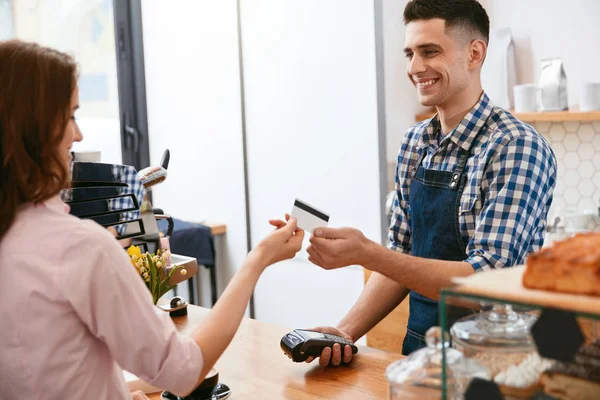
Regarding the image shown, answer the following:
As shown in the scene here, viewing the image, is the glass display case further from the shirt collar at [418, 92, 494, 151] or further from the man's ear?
the man's ear

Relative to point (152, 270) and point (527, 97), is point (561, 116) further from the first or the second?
point (152, 270)

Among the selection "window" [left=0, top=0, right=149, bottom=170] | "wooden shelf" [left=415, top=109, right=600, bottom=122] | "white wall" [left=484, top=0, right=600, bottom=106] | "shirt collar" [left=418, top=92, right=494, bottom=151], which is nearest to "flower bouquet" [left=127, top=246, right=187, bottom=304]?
"shirt collar" [left=418, top=92, right=494, bottom=151]

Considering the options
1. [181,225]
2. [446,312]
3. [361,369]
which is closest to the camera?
[446,312]

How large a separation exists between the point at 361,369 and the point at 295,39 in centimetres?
238

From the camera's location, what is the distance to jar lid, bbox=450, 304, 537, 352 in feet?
2.98

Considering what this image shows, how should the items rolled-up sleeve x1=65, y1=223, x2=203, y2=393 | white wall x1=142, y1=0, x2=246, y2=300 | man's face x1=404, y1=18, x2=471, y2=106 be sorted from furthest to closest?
white wall x1=142, y1=0, x2=246, y2=300, man's face x1=404, y1=18, x2=471, y2=106, rolled-up sleeve x1=65, y1=223, x2=203, y2=393

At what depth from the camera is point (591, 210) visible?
10.3ft

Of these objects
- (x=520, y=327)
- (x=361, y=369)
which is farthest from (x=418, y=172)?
(x=520, y=327)

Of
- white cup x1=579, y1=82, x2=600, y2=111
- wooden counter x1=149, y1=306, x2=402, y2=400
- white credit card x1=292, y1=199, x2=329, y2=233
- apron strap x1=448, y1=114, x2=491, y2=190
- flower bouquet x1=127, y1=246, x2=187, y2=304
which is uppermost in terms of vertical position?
white cup x1=579, y1=82, x2=600, y2=111

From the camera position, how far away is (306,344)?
165 centimetres

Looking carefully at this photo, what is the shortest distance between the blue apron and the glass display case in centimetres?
103

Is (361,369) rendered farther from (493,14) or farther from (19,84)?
(493,14)

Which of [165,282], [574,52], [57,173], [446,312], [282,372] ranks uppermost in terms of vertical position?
[574,52]

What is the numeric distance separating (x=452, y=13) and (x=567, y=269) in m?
1.42
